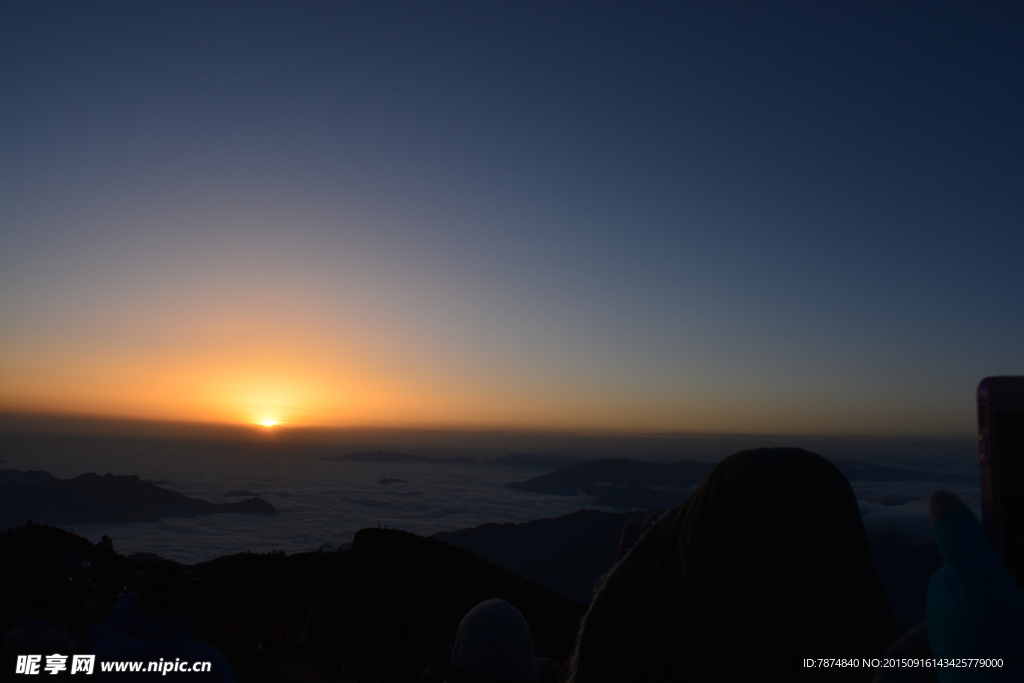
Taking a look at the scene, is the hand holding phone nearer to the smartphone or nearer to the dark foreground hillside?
the smartphone

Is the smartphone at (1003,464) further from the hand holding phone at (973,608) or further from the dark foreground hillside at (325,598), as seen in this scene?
the dark foreground hillside at (325,598)

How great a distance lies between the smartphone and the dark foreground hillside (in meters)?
13.6

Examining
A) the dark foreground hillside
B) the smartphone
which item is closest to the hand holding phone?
the smartphone

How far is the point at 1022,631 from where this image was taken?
84 cm

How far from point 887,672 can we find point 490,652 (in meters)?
2.14

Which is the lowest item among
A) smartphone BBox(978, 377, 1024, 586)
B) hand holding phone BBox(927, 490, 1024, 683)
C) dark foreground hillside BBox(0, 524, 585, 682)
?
dark foreground hillside BBox(0, 524, 585, 682)

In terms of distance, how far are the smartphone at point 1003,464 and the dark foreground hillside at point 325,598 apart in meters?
13.6

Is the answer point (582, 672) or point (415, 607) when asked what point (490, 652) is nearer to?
point (582, 672)

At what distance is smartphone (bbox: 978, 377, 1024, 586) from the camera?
1.02 m

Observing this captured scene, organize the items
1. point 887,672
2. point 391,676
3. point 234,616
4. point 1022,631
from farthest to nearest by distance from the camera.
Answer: point 234,616 → point 391,676 → point 887,672 → point 1022,631

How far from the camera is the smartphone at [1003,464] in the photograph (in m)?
1.02

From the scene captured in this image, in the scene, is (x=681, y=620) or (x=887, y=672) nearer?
(x=887, y=672)

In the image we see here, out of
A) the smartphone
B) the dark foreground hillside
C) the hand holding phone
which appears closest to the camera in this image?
the hand holding phone

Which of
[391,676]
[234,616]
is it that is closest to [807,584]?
[391,676]
